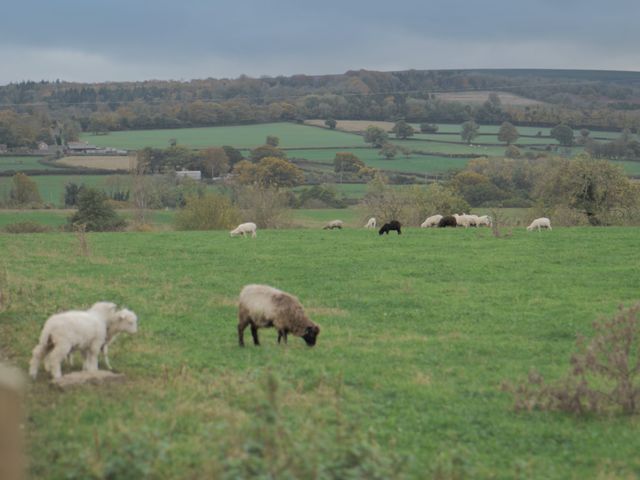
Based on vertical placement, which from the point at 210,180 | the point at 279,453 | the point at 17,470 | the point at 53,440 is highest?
the point at 17,470

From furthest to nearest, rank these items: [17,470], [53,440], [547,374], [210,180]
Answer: [210,180], [547,374], [53,440], [17,470]

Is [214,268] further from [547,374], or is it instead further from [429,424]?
[429,424]

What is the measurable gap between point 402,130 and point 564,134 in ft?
77.6

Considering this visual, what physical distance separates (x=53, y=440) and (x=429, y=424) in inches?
208

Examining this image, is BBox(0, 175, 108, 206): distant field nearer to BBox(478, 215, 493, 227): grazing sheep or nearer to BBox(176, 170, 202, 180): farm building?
BBox(176, 170, 202, 180): farm building

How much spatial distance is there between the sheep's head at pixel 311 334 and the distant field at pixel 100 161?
279ft

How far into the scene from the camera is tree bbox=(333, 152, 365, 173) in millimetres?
101250

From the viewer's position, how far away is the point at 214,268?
3069 centimetres

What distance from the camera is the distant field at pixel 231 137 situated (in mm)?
117750

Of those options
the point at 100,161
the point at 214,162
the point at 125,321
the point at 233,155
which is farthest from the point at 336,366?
the point at 100,161

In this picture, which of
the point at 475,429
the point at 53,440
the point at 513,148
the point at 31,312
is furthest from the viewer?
the point at 513,148

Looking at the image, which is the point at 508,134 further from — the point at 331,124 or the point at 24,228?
the point at 24,228

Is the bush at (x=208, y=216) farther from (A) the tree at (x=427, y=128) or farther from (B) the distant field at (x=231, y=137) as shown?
(A) the tree at (x=427, y=128)

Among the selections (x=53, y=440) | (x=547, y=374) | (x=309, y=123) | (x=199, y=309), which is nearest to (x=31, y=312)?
(x=199, y=309)
